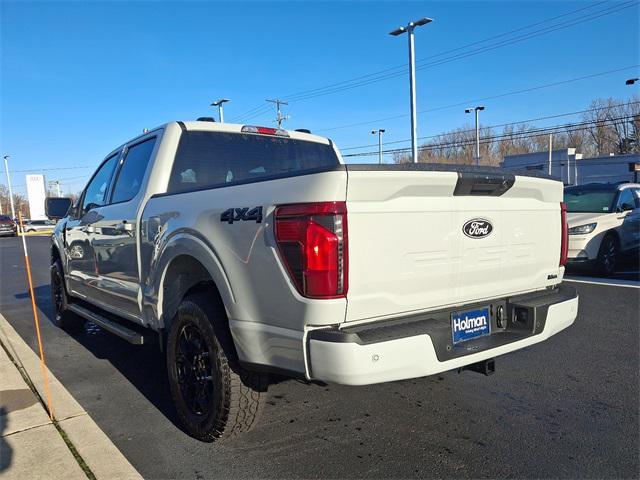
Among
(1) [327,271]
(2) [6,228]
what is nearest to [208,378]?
(1) [327,271]

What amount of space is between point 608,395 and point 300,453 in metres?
2.38

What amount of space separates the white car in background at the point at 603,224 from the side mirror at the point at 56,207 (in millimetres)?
7870

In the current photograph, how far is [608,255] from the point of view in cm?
885

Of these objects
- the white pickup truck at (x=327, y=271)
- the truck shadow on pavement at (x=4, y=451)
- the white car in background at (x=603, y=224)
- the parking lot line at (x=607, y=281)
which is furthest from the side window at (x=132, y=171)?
the white car in background at (x=603, y=224)

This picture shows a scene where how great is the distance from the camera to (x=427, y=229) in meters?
2.61

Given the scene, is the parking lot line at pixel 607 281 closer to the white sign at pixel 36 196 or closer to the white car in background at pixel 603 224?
the white car in background at pixel 603 224

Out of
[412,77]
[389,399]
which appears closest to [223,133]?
[389,399]

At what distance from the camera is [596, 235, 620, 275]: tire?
8.68 metres

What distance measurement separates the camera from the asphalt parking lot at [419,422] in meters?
2.78

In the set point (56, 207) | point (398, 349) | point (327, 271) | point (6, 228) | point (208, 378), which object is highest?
point (56, 207)

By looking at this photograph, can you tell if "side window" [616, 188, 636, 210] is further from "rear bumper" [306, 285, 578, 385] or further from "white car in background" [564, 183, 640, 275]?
"rear bumper" [306, 285, 578, 385]

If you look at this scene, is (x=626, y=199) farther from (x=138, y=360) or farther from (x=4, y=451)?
(x=4, y=451)

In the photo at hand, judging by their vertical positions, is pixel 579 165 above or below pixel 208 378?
above

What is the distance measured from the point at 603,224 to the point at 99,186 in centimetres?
826
